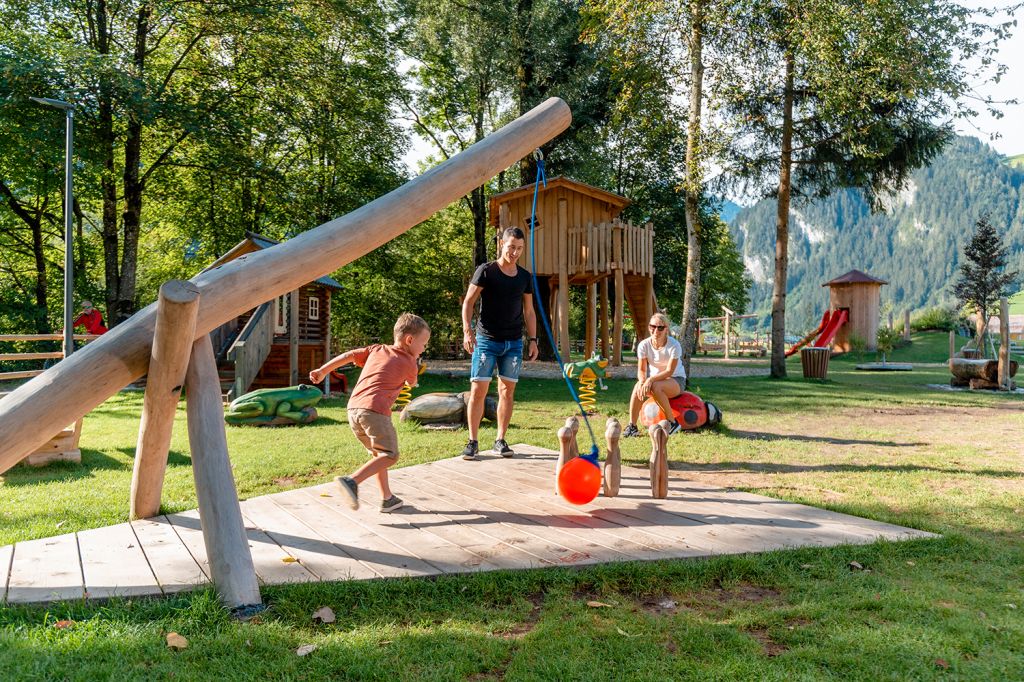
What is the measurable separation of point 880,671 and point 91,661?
3.00 metres

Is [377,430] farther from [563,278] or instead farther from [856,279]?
[856,279]

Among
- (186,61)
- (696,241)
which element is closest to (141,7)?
(186,61)

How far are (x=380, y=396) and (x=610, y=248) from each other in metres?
13.7

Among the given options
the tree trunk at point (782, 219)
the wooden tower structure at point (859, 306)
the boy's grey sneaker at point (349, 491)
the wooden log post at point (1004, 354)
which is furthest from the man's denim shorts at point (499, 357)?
the wooden tower structure at point (859, 306)

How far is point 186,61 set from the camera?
1950cm

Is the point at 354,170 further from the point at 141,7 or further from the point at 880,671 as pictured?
the point at 880,671

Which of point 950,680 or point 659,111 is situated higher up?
point 659,111

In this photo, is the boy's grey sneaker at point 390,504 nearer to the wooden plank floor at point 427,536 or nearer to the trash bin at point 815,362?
the wooden plank floor at point 427,536

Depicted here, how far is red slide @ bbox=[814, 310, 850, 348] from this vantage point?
3253 centimetres

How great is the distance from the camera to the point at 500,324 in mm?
6109

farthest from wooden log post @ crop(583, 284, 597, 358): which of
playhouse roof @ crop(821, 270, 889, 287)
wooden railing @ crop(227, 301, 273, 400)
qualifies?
playhouse roof @ crop(821, 270, 889, 287)

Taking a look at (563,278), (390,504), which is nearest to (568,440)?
(390,504)

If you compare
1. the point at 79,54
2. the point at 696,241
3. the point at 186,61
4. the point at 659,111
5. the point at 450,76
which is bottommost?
the point at 696,241

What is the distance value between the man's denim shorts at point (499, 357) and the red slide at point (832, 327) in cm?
3040
